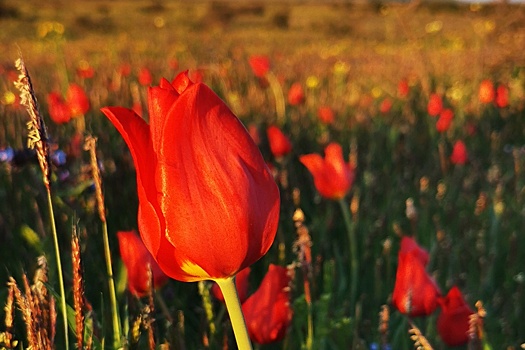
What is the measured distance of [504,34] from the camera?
188 inches

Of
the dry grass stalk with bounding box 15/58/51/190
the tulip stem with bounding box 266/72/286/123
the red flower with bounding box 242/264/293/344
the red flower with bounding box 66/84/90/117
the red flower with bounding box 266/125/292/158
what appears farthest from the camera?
the tulip stem with bounding box 266/72/286/123

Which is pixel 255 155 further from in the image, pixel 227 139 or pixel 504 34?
pixel 504 34

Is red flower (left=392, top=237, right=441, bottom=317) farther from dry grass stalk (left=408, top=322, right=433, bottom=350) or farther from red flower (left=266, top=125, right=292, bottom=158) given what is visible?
red flower (left=266, top=125, right=292, bottom=158)

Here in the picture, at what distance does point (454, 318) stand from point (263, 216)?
19.9 inches

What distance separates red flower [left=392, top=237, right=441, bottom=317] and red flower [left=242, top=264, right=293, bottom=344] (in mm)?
187

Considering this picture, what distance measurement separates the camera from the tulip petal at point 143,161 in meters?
0.57

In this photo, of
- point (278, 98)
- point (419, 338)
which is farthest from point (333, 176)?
point (278, 98)

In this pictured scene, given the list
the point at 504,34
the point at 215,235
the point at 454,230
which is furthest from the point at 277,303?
the point at 504,34

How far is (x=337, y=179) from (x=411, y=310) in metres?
0.63

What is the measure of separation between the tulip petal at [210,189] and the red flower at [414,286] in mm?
469

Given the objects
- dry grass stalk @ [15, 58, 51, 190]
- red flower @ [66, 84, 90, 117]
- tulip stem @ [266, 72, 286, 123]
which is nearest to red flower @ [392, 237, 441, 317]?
dry grass stalk @ [15, 58, 51, 190]

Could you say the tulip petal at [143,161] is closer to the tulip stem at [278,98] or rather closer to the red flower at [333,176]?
the red flower at [333,176]

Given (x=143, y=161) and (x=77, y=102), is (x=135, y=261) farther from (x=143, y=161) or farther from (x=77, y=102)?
(x=77, y=102)

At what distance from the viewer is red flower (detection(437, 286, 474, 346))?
962 millimetres
